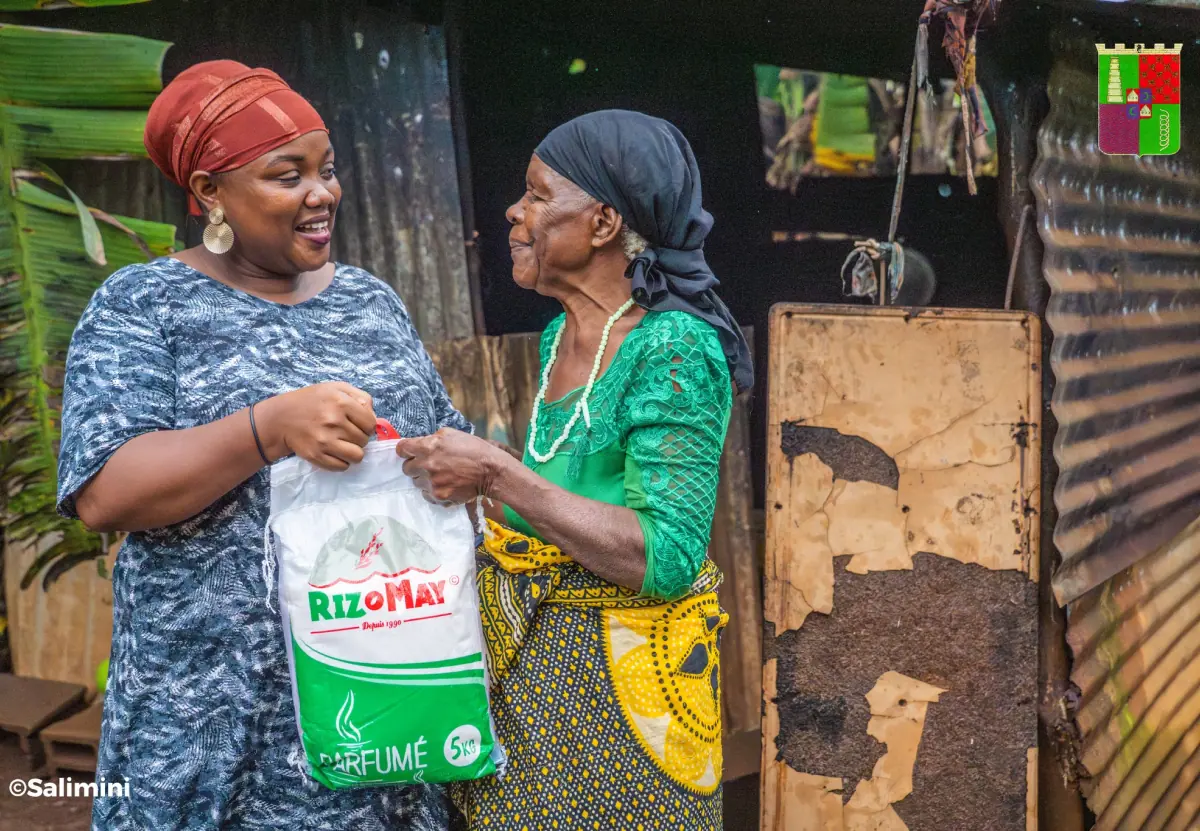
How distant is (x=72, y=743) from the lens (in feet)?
14.1

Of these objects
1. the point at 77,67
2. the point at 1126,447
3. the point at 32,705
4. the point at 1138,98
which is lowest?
the point at 32,705

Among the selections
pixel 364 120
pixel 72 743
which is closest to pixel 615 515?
pixel 364 120

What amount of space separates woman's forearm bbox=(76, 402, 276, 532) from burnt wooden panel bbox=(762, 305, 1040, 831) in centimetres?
170

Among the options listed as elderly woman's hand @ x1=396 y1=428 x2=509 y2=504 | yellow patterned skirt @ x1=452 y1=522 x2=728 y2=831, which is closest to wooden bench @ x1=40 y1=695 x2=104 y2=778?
yellow patterned skirt @ x1=452 y1=522 x2=728 y2=831

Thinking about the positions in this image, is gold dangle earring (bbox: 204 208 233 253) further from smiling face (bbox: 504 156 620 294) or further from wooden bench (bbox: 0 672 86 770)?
wooden bench (bbox: 0 672 86 770)

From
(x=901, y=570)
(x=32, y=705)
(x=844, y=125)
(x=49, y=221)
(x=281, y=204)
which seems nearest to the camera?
(x=281, y=204)

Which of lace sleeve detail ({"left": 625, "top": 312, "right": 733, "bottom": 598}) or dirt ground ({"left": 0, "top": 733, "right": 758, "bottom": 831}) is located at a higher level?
lace sleeve detail ({"left": 625, "top": 312, "right": 733, "bottom": 598})

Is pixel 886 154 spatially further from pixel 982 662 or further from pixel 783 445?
pixel 982 662

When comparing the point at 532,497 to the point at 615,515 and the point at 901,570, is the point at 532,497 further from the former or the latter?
the point at 901,570

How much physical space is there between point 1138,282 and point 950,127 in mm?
908

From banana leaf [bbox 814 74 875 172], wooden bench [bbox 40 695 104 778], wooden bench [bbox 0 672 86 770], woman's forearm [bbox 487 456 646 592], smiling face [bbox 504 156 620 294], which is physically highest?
banana leaf [bbox 814 74 875 172]

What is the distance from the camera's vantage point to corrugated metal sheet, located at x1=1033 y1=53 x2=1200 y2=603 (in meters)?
3.19

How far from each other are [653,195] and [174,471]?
956 mm

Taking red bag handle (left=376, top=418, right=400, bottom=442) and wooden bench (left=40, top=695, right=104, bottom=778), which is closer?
red bag handle (left=376, top=418, right=400, bottom=442)
